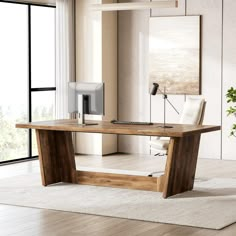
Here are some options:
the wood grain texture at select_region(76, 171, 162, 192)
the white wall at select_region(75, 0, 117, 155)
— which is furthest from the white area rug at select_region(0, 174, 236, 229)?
the white wall at select_region(75, 0, 117, 155)

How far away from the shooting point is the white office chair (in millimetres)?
8228

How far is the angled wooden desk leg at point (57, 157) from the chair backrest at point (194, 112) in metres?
1.52

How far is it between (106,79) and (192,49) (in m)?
1.40

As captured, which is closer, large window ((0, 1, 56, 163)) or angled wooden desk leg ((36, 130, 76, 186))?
angled wooden desk leg ((36, 130, 76, 186))

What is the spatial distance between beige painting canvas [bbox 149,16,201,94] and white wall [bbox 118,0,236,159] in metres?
0.10

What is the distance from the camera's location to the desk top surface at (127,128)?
6.95 m

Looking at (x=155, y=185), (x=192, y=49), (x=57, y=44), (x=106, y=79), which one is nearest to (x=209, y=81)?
(x=192, y=49)

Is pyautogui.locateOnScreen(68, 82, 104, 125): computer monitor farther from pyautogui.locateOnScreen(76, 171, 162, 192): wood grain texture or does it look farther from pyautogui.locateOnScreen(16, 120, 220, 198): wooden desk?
pyautogui.locateOnScreen(76, 171, 162, 192): wood grain texture

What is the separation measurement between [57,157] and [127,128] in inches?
47.1

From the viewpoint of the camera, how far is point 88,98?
7.91 metres

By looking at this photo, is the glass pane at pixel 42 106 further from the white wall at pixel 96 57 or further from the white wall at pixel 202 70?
the white wall at pixel 202 70

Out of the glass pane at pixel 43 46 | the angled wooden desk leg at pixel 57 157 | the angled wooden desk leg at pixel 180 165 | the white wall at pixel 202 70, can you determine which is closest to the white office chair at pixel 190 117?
the angled wooden desk leg at pixel 180 165

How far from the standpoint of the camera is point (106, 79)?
34.5 feet

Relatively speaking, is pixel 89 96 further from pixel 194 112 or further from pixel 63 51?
pixel 63 51
